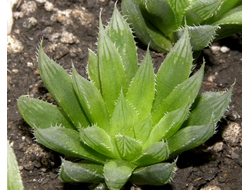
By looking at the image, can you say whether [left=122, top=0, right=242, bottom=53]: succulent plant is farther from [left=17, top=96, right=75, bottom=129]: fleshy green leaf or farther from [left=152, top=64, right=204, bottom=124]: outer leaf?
[left=17, top=96, right=75, bottom=129]: fleshy green leaf

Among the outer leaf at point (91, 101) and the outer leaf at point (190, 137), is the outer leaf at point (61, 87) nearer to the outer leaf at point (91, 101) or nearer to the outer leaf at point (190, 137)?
the outer leaf at point (91, 101)

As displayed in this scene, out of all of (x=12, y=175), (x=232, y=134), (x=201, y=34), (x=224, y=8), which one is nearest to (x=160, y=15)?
(x=201, y=34)

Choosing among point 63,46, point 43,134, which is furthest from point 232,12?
point 43,134

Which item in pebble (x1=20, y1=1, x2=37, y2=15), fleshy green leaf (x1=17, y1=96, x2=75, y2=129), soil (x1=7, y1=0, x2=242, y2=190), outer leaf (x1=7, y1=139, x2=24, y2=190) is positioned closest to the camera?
outer leaf (x1=7, y1=139, x2=24, y2=190)

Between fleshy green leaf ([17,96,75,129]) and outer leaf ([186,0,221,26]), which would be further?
outer leaf ([186,0,221,26])

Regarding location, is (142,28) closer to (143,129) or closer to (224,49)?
(224,49)

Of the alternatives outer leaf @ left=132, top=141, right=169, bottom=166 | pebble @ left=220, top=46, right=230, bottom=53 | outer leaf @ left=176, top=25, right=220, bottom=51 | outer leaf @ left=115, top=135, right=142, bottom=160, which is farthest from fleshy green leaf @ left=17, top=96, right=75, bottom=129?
pebble @ left=220, top=46, right=230, bottom=53

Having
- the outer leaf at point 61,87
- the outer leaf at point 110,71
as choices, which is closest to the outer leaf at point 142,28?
the outer leaf at point 110,71
